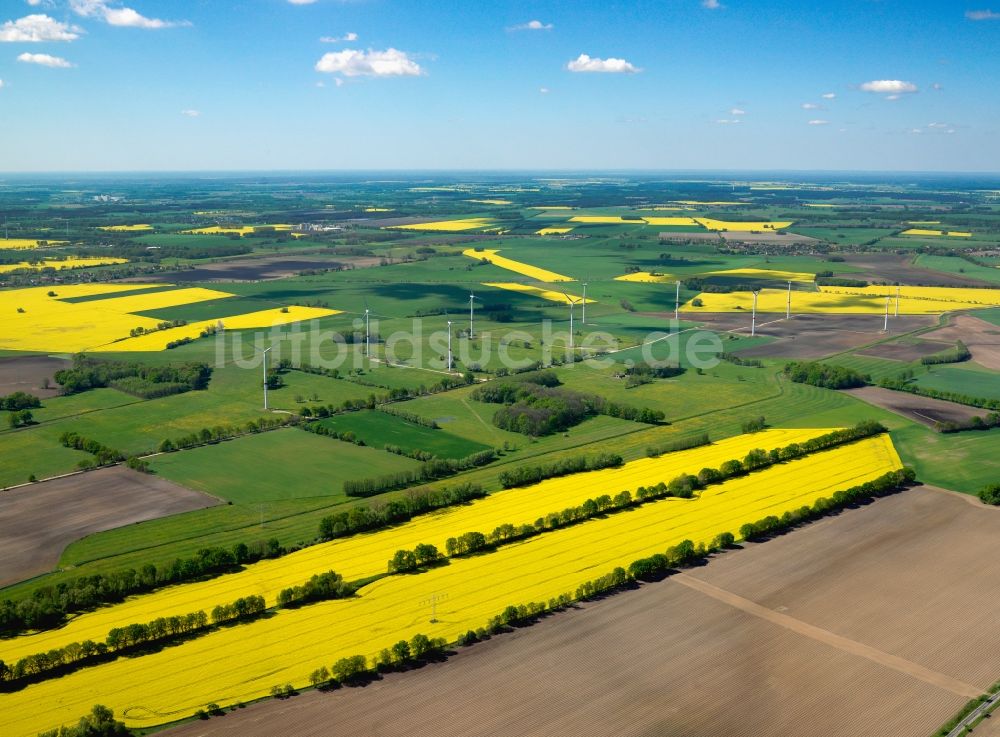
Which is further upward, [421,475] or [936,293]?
[936,293]

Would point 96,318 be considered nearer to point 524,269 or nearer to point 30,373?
point 30,373

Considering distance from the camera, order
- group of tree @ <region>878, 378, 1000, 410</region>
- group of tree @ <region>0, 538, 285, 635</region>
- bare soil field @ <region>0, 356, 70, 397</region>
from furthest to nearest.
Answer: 1. bare soil field @ <region>0, 356, 70, 397</region>
2. group of tree @ <region>878, 378, 1000, 410</region>
3. group of tree @ <region>0, 538, 285, 635</region>

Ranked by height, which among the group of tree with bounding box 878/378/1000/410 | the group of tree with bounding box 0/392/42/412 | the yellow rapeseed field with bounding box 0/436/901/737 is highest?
the group of tree with bounding box 0/392/42/412

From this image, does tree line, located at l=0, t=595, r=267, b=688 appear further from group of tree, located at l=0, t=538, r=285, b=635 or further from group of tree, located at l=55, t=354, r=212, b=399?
group of tree, located at l=55, t=354, r=212, b=399

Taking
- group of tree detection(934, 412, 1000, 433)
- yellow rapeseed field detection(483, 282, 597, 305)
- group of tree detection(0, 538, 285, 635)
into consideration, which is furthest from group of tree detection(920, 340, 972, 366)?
group of tree detection(0, 538, 285, 635)

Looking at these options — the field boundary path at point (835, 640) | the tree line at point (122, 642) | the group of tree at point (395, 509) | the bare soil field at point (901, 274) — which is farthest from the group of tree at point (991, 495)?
the bare soil field at point (901, 274)

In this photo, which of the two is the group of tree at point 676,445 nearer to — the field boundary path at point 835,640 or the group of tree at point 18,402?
the field boundary path at point 835,640

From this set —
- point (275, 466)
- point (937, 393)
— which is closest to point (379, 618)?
point (275, 466)
